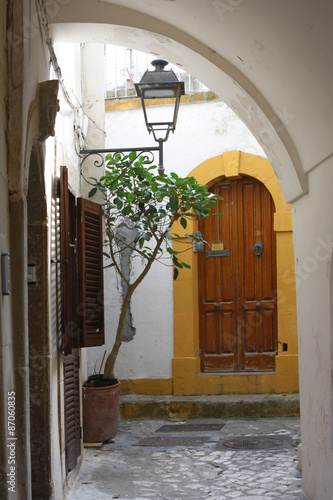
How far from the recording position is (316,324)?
4.80m

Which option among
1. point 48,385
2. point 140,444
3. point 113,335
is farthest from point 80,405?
point 113,335

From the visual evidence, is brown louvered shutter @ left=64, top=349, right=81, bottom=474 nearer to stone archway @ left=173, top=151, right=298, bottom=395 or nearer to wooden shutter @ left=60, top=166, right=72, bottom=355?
wooden shutter @ left=60, top=166, right=72, bottom=355

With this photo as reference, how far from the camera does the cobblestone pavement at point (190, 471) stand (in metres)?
5.46

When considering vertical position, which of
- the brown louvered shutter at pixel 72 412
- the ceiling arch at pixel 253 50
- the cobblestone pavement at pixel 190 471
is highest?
the ceiling arch at pixel 253 50

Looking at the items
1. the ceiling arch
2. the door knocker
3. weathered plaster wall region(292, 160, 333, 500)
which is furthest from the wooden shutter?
the door knocker

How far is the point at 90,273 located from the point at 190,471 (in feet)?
6.73

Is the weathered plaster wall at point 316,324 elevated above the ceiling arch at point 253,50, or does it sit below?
below

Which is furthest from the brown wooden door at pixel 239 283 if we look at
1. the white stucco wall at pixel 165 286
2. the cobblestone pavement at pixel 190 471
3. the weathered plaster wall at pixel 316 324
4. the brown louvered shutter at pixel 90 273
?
the weathered plaster wall at pixel 316 324

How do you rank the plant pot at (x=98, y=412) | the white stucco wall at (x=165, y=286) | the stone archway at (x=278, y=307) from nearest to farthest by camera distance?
the plant pot at (x=98, y=412)
the stone archway at (x=278, y=307)
the white stucco wall at (x=165, y=286)

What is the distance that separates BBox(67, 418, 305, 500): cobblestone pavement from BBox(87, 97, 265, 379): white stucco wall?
1518 mm

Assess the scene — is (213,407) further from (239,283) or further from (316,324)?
(316,324)

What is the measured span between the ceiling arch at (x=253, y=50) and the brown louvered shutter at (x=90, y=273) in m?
1.67

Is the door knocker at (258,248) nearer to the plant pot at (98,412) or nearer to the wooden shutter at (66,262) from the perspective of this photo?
the plant pot at (98,412)

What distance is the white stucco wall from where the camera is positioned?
362 inches
